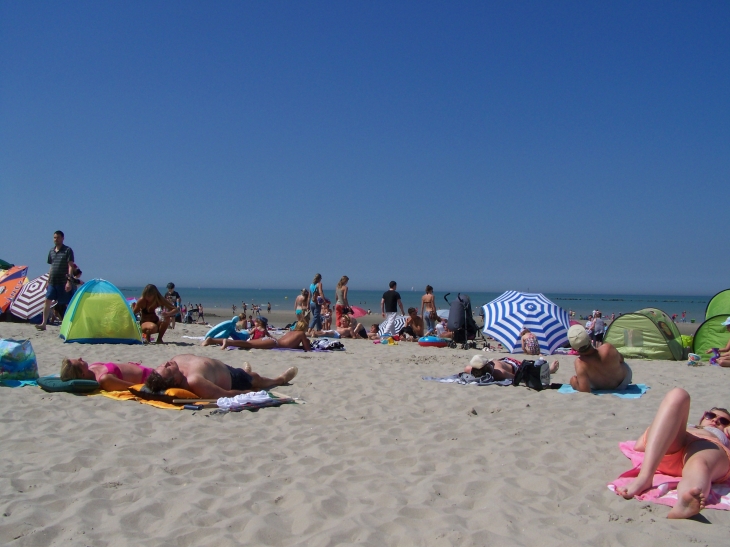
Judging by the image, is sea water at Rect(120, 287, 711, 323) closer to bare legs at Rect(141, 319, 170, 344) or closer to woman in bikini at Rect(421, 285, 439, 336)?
woman in bikini at Rect(421, 285, 439, 336)

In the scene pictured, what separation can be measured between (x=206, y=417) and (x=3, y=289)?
13708mm

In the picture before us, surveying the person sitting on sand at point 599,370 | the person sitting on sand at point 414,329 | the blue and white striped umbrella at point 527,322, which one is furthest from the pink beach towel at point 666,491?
the person sitting on sand at point 414,329

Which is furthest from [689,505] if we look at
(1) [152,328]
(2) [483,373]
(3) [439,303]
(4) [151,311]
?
(3) [439,303]

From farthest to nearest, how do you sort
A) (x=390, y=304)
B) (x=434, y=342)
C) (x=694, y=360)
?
1. (x=390, y=304)
2. (x=434, y=342)
3. (x=694, y=360)

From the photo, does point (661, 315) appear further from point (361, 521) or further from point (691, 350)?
point (361, 521)

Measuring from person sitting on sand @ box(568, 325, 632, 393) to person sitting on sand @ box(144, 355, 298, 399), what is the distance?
355 cm

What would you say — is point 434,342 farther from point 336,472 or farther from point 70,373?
point 336,472

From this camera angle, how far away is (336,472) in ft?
12.3

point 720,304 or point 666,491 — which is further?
point 720,304

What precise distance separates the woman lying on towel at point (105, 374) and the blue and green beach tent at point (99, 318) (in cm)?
395

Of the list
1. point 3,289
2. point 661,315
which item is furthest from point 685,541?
point 3,289

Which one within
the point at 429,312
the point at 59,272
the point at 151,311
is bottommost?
the point at 429,312

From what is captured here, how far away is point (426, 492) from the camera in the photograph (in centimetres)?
341

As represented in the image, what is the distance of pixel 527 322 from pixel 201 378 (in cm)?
727
